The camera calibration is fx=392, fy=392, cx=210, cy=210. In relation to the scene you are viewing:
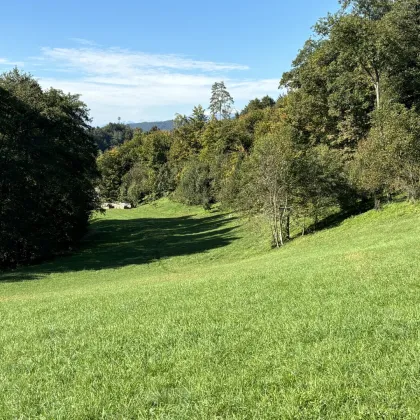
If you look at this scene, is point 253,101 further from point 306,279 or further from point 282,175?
point 306,279

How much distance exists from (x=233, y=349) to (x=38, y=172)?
34.3 metres

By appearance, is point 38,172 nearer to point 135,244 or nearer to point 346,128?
point 135,244

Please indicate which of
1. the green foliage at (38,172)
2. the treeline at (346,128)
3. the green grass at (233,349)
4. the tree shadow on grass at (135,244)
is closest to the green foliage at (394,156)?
the treeline at (346,128)

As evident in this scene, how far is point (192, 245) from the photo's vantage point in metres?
41.6

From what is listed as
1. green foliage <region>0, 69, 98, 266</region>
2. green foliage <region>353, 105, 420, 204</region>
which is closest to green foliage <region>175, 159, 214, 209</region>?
green foliage <region>0, 69, 98, 266</region>

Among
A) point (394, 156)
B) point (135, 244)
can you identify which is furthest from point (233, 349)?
point (135, 244)

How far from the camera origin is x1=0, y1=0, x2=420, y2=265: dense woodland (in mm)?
31781

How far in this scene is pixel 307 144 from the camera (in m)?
57.0

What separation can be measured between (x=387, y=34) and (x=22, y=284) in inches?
1510

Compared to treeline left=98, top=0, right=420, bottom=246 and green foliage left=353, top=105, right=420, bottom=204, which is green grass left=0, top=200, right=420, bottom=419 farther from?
treeline left=98, top=0, right=420, bottom=246

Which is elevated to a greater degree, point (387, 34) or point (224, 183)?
point (387, 34)

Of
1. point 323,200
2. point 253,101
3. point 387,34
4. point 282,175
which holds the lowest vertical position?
point 323,200

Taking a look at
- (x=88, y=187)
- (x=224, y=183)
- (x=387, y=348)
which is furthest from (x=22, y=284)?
(x=224, y=183)

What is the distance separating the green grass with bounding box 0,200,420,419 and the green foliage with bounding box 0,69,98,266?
23.6 meters
